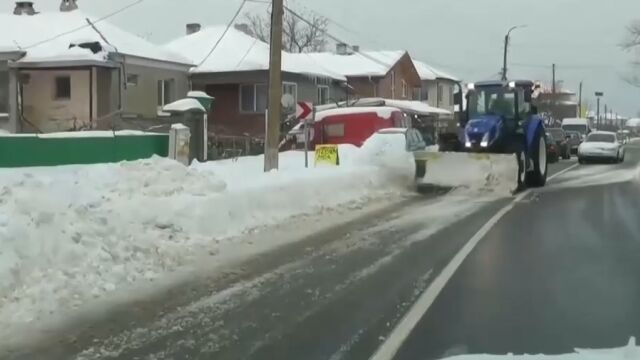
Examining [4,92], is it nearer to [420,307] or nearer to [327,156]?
[327,156]

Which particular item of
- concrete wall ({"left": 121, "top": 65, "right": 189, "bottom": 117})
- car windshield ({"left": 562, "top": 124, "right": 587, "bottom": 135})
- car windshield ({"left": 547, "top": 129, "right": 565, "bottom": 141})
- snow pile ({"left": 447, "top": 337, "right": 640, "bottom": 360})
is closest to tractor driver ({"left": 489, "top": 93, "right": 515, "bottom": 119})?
concrete wall ({"left": 121, "top": 65, "right": 189, "bottom": 117})

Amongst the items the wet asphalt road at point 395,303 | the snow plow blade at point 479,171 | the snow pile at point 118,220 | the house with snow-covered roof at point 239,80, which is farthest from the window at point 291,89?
the wet asphalt road at point 395,303

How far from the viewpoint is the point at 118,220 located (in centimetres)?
1067

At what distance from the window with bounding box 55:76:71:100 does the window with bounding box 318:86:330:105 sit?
16717 millimetres

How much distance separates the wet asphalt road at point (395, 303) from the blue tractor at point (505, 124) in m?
8.64

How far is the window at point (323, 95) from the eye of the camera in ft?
148

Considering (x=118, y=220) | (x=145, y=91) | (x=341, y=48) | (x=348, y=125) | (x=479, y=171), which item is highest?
(x=341, y=48)

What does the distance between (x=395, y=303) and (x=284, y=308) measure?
3.45 ft

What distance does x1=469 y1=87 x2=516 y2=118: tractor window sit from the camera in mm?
22594

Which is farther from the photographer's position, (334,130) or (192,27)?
(192,27)

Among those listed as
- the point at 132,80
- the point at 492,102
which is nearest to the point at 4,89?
the point at 132,80

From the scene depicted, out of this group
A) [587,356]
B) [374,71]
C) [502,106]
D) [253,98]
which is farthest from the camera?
[374,71]

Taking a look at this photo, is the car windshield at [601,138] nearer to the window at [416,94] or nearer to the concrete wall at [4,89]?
the concrete wall at [4,89]

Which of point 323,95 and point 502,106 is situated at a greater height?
point 323,95
